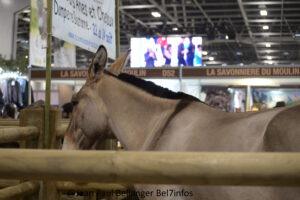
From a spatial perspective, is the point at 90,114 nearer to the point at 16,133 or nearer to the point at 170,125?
the point at 16,133

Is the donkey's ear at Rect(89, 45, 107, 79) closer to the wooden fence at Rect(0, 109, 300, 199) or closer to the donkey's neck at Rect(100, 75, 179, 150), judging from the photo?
the donkey's neck at Rect(100, 75, 179, 150)

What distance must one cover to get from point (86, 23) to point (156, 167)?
265 cm

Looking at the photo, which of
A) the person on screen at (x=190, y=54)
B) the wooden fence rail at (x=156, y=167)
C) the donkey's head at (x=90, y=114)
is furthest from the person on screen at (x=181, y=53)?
the wooden fence rail at (x=156, y=167)

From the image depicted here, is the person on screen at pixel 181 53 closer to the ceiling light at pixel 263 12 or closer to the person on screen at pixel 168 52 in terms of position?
the person on screen at pixel 168 52

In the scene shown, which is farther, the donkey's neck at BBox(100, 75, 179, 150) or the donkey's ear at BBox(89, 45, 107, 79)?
the donkey's ear at BBox(89, 45, 107, 79)

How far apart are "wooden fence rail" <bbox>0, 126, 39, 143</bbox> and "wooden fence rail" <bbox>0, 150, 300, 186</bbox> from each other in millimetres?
1471

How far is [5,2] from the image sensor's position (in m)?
10.4

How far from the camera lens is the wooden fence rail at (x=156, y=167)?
1.10 m

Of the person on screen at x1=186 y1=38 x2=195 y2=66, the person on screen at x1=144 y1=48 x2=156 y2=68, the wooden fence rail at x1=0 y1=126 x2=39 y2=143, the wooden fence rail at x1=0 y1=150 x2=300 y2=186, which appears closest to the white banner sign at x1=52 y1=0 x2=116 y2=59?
the wooden fence rail at x1=0 y1=126 x2=39 y2=143

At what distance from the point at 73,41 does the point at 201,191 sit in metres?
1.65

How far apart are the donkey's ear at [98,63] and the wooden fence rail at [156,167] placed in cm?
180

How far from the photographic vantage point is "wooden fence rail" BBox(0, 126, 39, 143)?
8.73 feet

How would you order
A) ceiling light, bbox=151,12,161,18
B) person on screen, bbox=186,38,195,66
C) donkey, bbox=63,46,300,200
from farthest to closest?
ceiling light, bbox=151,12,161,18
person on screen, bbox=186,38,195,66
donkey, bbox=63,46,300,200

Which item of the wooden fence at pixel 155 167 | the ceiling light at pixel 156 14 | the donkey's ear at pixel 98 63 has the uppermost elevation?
the ceiling light at pixel 156 14
